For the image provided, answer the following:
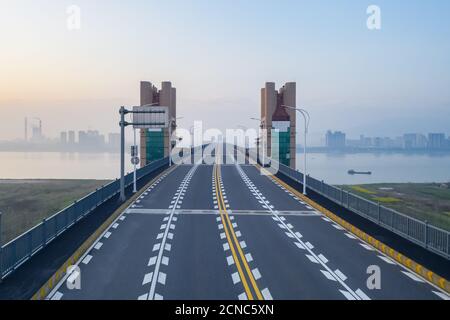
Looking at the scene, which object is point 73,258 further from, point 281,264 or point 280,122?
point 280,122

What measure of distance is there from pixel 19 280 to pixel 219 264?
6659 mm

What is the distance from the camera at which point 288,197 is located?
31.7 meters

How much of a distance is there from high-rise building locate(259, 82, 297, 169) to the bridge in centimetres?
4000

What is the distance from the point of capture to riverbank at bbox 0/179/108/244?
43.3m

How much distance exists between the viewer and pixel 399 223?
19.5 metres

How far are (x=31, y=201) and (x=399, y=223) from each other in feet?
176

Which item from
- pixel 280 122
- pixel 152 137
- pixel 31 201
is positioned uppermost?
pixel 280 122

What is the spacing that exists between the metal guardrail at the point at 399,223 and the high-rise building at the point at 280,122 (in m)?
36.4

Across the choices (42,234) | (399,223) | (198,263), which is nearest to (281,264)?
(198,263)

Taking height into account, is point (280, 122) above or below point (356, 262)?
above

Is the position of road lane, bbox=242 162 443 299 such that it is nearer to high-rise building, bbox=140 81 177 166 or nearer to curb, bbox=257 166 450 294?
curb, bbox=257 166 450 294

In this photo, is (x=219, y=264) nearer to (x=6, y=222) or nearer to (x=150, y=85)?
(x=6, y=222)

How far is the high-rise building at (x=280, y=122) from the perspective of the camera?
219 feet
